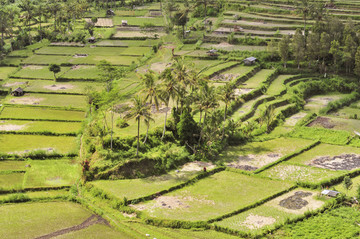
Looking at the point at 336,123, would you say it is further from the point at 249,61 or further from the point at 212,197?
the point at 212,197

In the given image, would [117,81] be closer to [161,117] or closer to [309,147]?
[161,117]

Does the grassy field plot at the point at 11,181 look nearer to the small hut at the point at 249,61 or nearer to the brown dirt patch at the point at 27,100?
the brown dirt patch at the point at 27,100

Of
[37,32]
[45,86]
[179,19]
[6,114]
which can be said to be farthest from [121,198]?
[37,32]

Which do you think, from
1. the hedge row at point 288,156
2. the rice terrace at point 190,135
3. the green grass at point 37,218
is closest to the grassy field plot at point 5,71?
the rice terrace at point 190,135

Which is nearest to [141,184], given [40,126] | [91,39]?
[40,126]

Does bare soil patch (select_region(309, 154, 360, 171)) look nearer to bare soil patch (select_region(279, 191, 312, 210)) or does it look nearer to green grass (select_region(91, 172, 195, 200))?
bare soil patch (select_region(279, 191, 312, 210))

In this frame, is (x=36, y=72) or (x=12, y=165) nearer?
(x=12, y=165)
